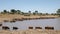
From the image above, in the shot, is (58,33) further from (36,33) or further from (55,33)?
(36,33)

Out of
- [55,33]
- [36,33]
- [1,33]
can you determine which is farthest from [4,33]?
[55,33]

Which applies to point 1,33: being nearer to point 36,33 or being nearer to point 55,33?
point 36,33

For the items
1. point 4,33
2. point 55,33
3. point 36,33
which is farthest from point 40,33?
point 4,33

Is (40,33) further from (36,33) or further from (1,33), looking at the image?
(1,33)

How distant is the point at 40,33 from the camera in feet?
78.2

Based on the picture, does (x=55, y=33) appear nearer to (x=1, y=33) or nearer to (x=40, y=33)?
(x=40, y=33)

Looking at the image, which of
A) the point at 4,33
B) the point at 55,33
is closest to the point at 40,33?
the point at 55,33

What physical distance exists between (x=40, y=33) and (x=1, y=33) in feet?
19.4

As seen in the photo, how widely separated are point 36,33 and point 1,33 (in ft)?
17.4

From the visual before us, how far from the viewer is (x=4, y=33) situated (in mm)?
23938

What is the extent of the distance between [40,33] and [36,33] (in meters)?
0.62

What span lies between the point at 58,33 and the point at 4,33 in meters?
8.16

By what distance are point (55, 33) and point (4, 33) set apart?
303 inches

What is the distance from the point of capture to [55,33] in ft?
78.1
